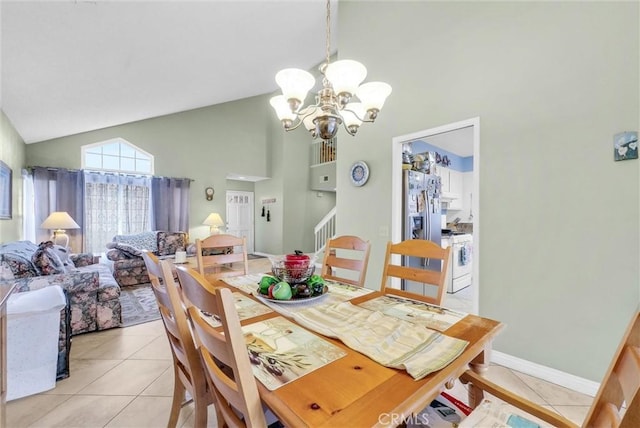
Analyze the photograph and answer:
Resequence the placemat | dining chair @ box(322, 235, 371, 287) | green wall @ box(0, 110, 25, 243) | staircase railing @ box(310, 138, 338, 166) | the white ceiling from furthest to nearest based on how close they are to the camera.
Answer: staircase railing @ box(310, 138, 338, 166) → green wall @ box(0, 110, 25, 243) → the white ceiling → dining chair @ box(322, 235, 371, 287) → the placemat

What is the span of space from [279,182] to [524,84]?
18.9 feet

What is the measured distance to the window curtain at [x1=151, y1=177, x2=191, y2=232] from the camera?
583 cm

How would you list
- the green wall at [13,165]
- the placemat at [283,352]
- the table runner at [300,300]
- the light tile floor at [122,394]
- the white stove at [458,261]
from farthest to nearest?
the white stove at [458,261]
the green wall at [13,165]
the light tile floor at [122,394]
the table runner at [300,300]
the placemat at [283,352]

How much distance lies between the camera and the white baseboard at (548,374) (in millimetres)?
1761

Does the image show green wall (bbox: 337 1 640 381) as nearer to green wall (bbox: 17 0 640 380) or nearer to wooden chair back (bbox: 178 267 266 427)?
green wall (bbox: 17 0 640 380)

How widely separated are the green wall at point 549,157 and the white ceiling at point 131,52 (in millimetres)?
2080

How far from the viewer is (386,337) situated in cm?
97

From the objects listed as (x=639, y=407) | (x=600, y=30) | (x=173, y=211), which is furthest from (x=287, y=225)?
Answer: (x=639, y=407)

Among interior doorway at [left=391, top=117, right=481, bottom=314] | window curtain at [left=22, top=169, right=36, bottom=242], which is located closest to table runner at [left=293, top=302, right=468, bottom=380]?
interior doorway at [left=391, top=117, right=481, bottom=314]

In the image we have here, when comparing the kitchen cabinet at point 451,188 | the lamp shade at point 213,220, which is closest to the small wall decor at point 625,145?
the kitchen cabinet at point 451,188

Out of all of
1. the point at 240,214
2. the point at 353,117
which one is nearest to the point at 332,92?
the point at 353,117

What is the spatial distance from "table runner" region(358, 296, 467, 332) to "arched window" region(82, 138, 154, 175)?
20.4ft

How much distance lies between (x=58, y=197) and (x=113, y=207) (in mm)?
826

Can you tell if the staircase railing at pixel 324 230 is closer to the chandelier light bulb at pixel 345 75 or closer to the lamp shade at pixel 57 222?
the chandelier light bulb at pixel 345 75
